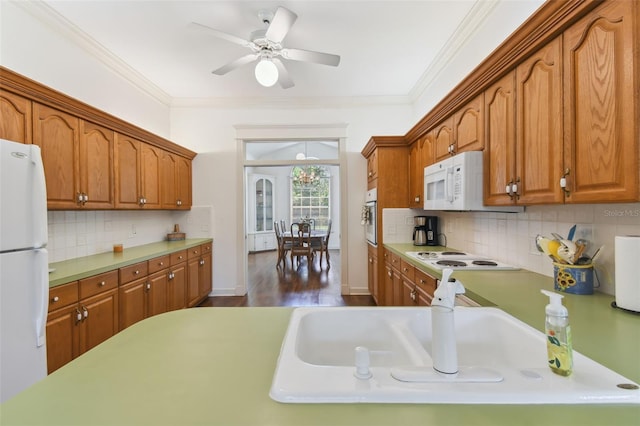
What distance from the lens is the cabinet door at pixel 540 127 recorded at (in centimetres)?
129

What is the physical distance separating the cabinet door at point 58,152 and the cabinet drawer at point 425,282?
8.95 ft

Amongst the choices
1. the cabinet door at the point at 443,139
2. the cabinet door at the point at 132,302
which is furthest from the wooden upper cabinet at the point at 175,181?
the cabinet door at the point at 443,139

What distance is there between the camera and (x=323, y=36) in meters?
2.67

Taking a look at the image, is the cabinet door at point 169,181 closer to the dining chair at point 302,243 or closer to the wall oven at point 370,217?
the wall oven at point 370,217

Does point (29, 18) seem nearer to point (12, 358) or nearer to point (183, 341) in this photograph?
point (12, 358)

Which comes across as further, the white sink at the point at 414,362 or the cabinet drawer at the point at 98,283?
the cabinet drawer at the point at 98,283

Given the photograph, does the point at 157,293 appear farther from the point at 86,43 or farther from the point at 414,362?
the point at 414,362

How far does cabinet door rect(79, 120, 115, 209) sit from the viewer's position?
7.54ft

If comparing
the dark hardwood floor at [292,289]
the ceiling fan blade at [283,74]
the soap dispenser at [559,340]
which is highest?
the ceiling fan blade at [283,74]

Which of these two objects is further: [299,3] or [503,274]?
[299,3]

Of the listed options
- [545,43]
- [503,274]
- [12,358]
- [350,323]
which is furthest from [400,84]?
[12,358]

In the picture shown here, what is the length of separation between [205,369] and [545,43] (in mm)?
1950

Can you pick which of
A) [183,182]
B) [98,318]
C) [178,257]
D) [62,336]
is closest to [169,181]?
[183,182]

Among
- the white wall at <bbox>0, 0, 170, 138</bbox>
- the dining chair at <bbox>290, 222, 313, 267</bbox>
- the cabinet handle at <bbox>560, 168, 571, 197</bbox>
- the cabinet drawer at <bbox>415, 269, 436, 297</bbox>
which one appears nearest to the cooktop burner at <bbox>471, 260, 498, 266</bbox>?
the cabinet drawer at <bbox>415, 269, 436, 297</bbox>
